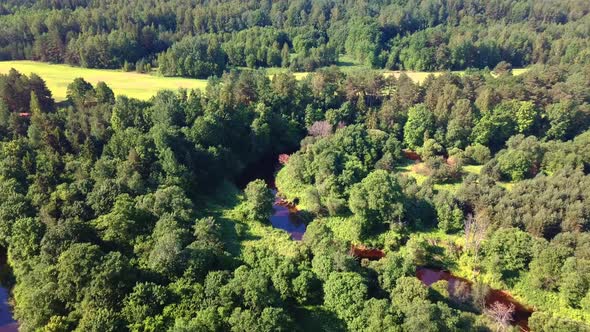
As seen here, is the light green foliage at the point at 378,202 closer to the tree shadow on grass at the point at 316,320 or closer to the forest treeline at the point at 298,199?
the forest treeline at the point at 298,199

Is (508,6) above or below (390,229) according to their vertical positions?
above

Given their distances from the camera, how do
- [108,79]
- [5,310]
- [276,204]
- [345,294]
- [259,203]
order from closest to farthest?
[345,294] < [5,310] < [259,203] < [276,204] < [108,79]

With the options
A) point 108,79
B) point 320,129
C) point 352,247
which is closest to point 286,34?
point 108,79

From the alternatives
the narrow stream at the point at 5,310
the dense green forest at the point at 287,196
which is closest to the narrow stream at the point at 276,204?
the dense green forest at the point at 287,196

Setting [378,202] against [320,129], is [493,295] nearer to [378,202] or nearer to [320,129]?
[378,202]

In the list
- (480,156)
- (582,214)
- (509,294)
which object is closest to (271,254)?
(509,294)

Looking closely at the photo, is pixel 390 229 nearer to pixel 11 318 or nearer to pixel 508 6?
pixel 11 318
